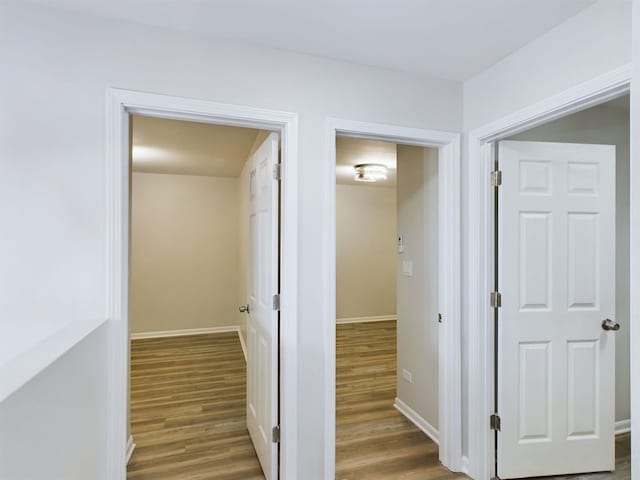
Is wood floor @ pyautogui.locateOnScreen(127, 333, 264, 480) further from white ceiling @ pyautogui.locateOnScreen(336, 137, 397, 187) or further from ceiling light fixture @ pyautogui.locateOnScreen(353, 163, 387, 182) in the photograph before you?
ceiling light fixture @ pyautogui.locateOnScreen(353, 163, 387, 182)

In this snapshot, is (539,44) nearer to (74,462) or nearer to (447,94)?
(447,94)

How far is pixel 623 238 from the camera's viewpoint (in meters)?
2.62

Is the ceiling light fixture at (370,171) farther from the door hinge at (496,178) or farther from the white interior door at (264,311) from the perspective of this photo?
the door hinge at (496,178)

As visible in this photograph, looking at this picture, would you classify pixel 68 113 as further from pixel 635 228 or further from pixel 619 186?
pixel 619 186

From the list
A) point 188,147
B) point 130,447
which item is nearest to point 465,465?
point 130,447

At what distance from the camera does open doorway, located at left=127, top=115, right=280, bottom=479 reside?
2123 mm

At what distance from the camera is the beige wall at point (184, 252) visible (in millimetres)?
5262

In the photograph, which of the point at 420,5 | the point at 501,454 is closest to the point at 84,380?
the point at 420,5

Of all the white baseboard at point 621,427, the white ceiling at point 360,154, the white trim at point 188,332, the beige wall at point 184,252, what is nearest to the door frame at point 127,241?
the white ceiling at point 360,154

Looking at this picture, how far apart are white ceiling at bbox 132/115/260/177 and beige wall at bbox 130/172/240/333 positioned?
354 mm

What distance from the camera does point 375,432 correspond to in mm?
2605

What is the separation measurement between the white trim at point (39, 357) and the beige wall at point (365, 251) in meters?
5.00

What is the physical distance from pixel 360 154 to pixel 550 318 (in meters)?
2.80

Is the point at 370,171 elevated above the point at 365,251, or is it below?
above
